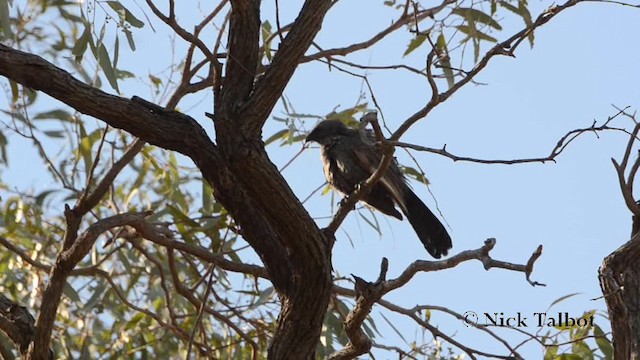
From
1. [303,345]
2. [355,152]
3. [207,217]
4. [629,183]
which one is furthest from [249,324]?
[629,183]

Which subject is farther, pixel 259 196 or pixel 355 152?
pixel 355 152

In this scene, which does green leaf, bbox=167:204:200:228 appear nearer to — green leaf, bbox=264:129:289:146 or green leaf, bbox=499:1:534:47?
green leaf, bbox=264:129:289:146

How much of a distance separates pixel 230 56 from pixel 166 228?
178cm

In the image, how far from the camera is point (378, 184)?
17.7ft

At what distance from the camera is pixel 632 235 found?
10.5ft

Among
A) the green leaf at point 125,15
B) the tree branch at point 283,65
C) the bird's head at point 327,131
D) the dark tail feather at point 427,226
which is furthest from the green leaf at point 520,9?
the tree branch at point 283,65

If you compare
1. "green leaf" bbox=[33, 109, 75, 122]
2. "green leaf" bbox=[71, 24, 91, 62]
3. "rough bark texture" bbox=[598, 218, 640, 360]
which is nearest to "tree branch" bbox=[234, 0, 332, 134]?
"rough bark texture" bbox=[598, 218, 640, 360]

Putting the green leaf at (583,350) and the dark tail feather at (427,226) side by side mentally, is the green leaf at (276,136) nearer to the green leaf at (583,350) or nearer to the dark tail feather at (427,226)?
the dark tail feather at (427,226)

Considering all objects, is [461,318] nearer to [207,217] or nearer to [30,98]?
[207,217]

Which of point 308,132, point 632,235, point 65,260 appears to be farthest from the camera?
point 308,132

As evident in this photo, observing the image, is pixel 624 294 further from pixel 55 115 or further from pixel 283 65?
pixel 55 115

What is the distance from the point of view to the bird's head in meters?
5.66

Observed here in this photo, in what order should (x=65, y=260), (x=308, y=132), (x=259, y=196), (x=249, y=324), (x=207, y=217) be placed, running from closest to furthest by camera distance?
(x=259, y=196) → (x=65, y=260) → (x=207, y=217) → (x=249, y=324) → (x=308, y=132)

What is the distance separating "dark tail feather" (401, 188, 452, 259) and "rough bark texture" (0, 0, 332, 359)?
85.2 inches
